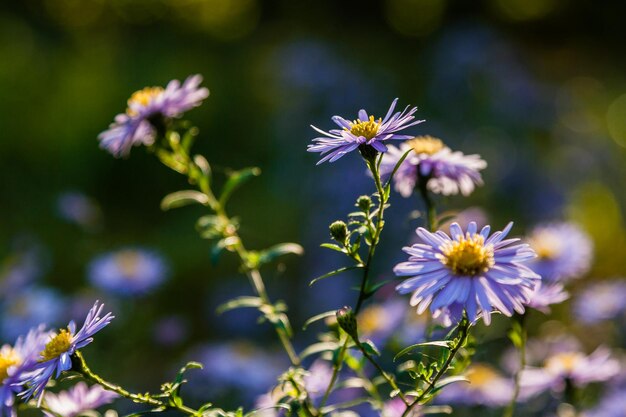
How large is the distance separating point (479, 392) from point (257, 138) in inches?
155

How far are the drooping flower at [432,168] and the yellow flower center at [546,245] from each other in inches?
25.9

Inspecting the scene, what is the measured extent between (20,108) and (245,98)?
185 cm

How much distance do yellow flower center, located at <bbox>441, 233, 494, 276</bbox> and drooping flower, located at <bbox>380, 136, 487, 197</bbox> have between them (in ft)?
0.94

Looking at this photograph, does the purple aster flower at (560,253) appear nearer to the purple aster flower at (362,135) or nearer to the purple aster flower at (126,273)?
the purple aster flower at (362,135)

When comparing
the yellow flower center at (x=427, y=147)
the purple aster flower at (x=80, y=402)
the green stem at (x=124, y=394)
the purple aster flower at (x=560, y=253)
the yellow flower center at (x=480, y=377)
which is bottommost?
the green stem at (x=124, y=394)

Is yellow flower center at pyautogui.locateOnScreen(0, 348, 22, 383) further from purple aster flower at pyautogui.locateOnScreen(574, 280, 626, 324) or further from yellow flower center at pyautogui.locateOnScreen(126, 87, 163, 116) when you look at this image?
purple aster flower at pyautogui.locateOnScreen(574, 280, 626, 324)

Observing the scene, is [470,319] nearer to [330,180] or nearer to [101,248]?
[101,248]

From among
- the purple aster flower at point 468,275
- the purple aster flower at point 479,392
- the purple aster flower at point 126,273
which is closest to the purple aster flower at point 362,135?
the purple aster flower at point 468,275

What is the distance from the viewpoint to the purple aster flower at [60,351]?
3.14ft

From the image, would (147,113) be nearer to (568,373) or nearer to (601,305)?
(568,373)

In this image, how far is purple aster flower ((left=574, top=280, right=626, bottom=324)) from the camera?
7.09 feet

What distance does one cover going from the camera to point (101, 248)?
3020 millimetres

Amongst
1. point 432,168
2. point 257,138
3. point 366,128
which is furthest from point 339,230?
point 257,138

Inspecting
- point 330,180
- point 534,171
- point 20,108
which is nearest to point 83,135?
point 20,108
